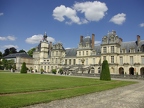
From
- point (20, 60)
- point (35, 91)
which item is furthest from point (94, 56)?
point (35, 91)

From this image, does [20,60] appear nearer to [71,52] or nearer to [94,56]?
[71,52]

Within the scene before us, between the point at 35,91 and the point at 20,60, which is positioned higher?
the point at 20,60

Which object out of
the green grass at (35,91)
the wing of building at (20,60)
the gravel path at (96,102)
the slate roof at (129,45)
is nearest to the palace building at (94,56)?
the slate roof at (129,45)

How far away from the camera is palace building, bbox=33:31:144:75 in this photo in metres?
38.4

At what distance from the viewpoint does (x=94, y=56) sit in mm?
45188

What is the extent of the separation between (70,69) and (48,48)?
743 inches

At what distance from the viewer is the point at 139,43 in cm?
3900

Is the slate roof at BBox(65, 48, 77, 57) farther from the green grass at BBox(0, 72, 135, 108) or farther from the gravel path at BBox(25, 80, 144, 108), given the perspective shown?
the gravel path at BBox(25, 80, 144, 108)

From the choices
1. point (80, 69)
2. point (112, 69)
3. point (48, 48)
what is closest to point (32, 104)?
point (112, 69)

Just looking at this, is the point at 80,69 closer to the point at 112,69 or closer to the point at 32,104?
the point at 112,69

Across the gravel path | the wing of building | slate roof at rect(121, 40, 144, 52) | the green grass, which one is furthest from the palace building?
the gravel path

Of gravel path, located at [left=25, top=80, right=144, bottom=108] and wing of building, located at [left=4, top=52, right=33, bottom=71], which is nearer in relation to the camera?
gravel path, located at [left=25, top=80, right=144, bottom=108]

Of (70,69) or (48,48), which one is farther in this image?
(48,48)

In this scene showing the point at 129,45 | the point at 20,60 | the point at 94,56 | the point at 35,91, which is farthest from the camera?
the point at 20,60
